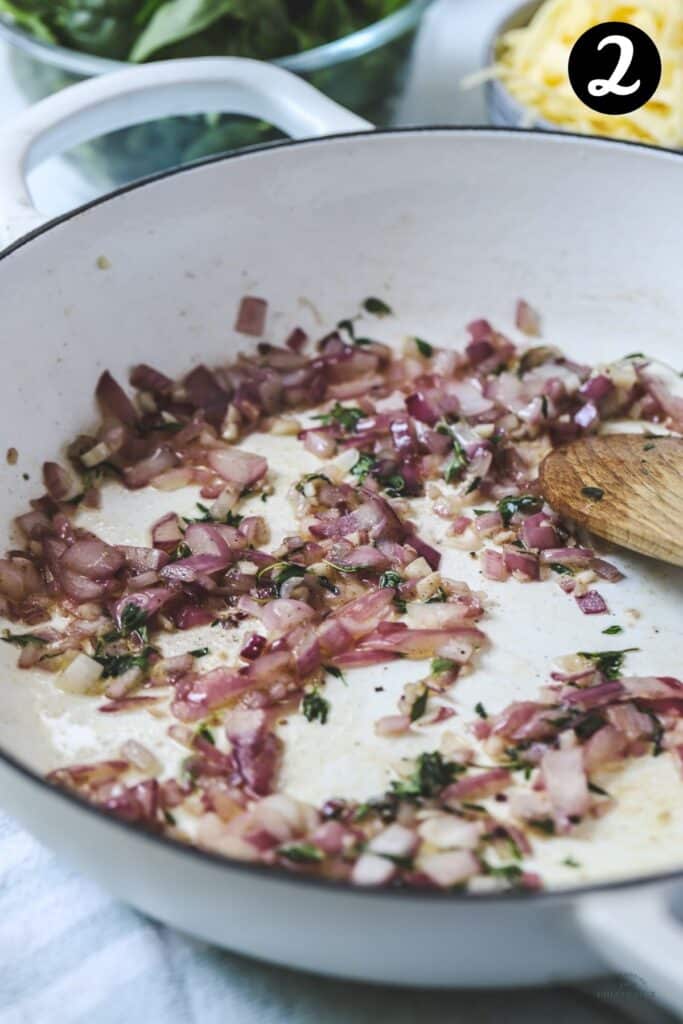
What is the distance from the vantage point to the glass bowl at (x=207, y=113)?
182cm

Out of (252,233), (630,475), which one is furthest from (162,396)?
(630,475)

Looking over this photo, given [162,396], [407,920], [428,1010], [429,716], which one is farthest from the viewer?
[162,396]

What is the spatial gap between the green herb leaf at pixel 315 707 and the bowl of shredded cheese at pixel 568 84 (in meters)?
1.03

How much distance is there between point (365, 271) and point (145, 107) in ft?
1.13

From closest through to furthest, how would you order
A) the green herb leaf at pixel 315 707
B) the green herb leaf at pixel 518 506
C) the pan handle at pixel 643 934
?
the pan handle at pixel 643 934
the green herb leaf at pixel 315 707
the green herb leaf at pixel 518 506

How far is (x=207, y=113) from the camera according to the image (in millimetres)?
1820

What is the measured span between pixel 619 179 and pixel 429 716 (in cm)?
78

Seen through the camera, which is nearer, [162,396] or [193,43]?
[162,396]

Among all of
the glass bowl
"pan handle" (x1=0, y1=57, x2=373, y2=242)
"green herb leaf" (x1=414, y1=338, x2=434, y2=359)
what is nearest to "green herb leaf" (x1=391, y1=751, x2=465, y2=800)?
"green herb leaf" (x1=414, y1=338, x2=434, y2=359)

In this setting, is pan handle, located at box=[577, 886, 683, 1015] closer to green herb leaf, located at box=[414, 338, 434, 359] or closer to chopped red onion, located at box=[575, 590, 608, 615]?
chopped red onion, located at box=[575, 590, 608, 615]

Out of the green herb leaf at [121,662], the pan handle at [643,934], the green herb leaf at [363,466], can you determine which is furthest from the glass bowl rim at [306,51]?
the pan handle at [643,934]

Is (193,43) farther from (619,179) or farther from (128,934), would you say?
(128,934)

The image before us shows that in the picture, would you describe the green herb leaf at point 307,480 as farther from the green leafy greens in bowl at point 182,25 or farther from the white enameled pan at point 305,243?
the green leafy greens in bowl at point 182,25

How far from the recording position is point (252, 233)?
1592 mm
